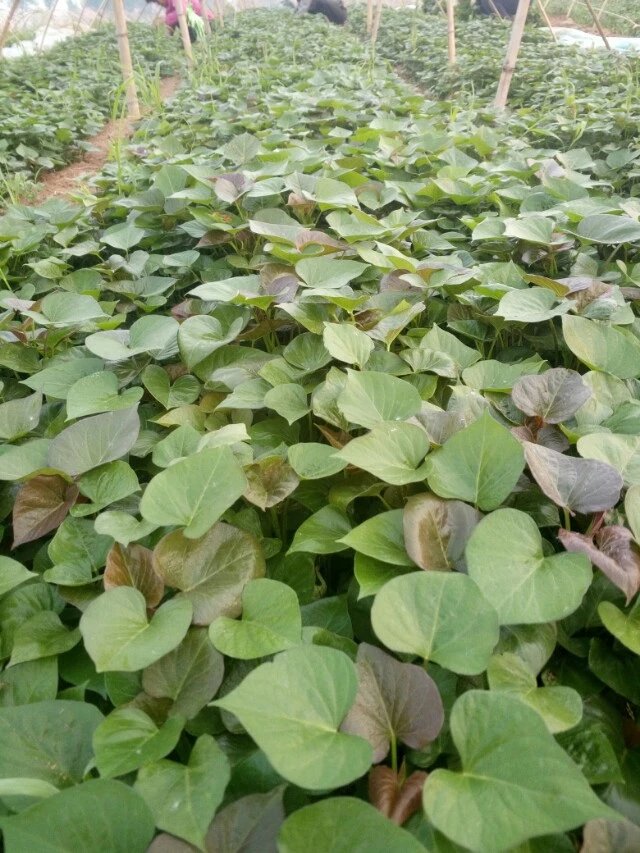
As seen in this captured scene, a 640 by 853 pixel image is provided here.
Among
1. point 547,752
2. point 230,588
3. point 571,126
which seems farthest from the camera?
point 571,126

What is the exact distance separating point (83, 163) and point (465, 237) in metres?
3.34

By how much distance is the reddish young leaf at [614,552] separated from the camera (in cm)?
55

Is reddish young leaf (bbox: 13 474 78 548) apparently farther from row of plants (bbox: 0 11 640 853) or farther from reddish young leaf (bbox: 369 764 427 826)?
Answer: reddish young leaf (bbox: 369 764 427 826)

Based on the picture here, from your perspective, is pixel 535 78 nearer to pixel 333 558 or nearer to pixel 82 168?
pixel 82 168

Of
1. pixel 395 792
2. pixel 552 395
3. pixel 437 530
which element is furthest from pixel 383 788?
pixel 552 395

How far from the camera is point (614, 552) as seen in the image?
0.59 m

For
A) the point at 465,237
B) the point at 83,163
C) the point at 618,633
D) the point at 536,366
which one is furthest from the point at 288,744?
the point at 83,163

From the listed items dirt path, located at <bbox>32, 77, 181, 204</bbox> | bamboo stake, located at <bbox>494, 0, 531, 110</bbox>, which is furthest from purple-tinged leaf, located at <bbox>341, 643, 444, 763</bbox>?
bamboo stake, located at <bbox>494, 0, 531, 110</bbox>

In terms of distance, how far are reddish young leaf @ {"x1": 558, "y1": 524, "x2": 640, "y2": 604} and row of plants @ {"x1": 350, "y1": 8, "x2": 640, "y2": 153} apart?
2.23 m

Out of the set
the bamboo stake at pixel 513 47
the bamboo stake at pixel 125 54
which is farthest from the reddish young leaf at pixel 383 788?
the bamboo stake at pixel 125 54

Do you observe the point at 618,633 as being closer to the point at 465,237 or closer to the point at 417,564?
the point at 417,564

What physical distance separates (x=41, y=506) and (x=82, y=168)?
3677 millimetres

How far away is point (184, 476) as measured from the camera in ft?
2.24

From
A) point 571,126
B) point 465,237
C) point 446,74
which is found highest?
point 446,74
